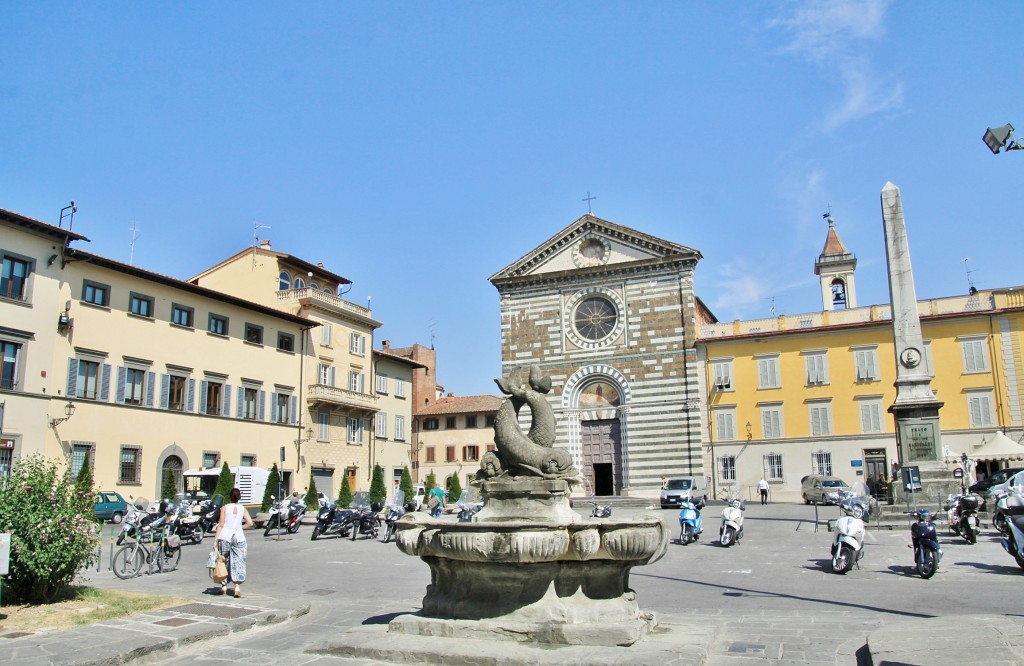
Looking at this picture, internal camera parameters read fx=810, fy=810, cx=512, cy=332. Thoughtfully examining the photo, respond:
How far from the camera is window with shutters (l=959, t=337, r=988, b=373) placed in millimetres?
37344

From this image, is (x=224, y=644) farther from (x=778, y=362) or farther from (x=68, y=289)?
(x=778, y=362)

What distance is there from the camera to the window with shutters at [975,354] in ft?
123

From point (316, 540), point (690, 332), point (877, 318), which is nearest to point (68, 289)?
point (316, 540)

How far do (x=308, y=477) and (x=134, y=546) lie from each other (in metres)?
27.3

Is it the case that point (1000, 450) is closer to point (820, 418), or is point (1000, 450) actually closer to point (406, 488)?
point (820, 418)

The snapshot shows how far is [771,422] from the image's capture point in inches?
1586

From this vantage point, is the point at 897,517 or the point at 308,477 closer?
the point at 897,517

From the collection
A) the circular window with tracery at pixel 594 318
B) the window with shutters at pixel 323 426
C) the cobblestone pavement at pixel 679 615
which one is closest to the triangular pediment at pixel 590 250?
the circular window with tracery at pixel 594 318

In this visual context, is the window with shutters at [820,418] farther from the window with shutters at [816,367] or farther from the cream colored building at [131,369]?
the cream colored building at [131,369]

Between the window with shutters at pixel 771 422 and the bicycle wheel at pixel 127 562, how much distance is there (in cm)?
3231

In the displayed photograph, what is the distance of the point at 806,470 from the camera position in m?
39.0

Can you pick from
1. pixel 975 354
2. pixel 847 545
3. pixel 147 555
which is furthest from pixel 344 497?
pixel 975 354

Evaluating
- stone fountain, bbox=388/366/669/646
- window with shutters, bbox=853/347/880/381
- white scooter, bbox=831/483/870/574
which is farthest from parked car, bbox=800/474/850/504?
stone fountain, bbox=388/366/669/646

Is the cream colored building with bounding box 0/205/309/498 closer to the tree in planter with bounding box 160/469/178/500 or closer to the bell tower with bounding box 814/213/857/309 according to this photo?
the tree in planter with bounding box 160/469/178/500
